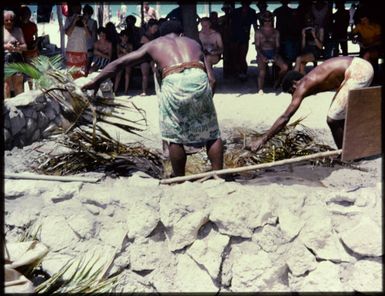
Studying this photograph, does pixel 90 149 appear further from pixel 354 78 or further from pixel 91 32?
pixel 91 32

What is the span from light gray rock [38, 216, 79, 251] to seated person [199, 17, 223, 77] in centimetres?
704

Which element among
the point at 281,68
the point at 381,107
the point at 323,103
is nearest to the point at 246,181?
the point at 381,107

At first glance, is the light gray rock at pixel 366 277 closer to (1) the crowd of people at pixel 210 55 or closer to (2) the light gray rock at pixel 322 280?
(2) the light gray rock at pixel 322 280

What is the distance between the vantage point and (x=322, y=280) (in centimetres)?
342

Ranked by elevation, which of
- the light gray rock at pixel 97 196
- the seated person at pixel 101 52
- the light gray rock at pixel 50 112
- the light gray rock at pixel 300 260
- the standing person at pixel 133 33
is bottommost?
the light gray rock at pixel 300 260

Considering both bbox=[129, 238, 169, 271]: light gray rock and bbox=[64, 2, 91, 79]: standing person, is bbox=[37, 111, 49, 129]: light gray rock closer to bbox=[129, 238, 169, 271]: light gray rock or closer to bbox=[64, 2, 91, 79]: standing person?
bbox=[129, 238, 169, 271]: light gray rock

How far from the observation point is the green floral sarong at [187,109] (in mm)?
4207

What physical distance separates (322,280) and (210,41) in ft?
24.4

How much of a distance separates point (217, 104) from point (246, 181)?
203 inches

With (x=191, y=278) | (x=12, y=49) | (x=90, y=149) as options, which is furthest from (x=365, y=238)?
(x=12, y=49)

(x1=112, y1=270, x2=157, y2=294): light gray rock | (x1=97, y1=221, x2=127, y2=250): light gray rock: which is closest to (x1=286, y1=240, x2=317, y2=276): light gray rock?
(x1=112, y1=270, x2=157, y2=294): light gray rock

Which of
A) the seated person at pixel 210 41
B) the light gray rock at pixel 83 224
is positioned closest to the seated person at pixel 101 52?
the seated person at pixel 210 41

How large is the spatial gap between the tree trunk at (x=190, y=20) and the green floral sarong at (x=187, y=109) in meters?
5.79

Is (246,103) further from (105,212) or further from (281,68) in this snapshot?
(105,212)
